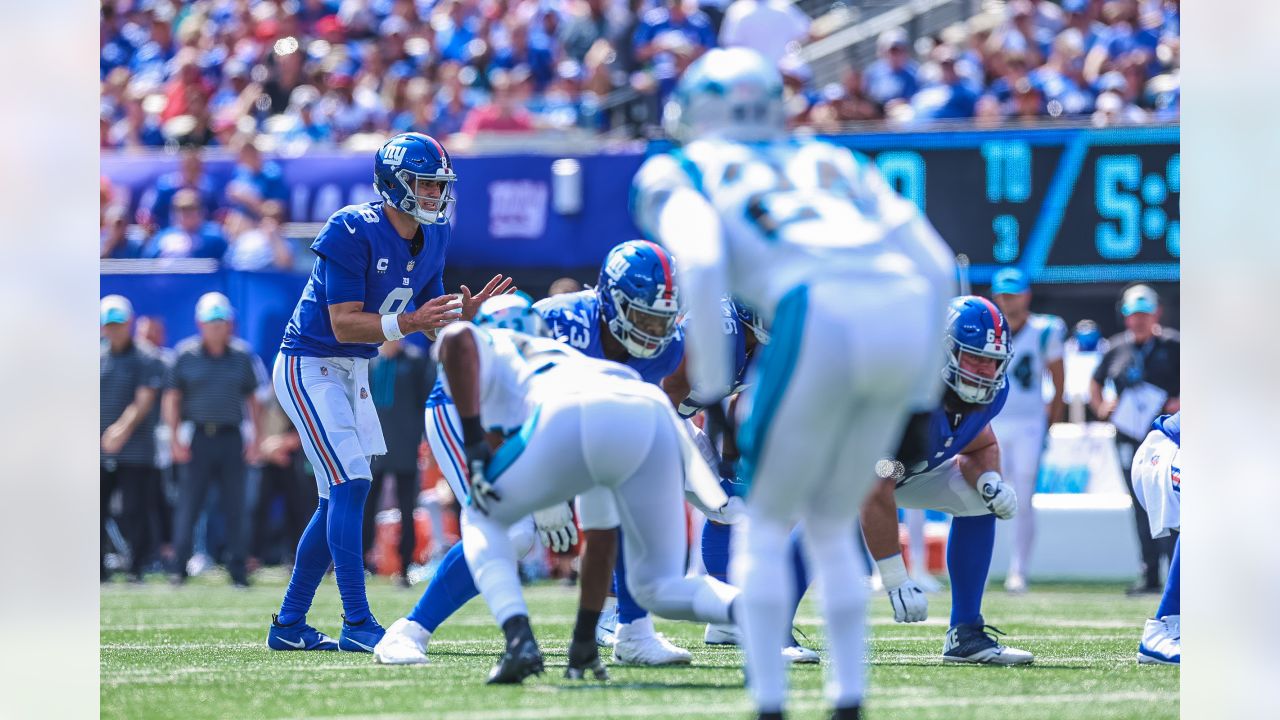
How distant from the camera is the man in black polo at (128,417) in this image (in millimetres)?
13320

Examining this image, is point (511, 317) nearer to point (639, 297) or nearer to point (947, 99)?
point (639, 297)

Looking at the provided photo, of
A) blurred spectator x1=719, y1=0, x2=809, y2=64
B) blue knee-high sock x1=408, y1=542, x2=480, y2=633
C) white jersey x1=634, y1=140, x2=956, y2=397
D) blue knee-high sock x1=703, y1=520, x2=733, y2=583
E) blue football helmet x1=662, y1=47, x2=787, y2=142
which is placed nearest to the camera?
white jersey x1=634, y1=140, x2=956, y2=397

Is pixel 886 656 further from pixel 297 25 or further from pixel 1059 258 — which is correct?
pixel 297 25

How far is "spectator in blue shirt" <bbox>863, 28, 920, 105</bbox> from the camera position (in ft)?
52.5

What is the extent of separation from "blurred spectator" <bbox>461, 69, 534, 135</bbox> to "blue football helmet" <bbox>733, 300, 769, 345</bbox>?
27.0 ft

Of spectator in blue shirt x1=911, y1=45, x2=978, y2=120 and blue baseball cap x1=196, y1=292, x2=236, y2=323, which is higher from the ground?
spectator in blue shirt x1=911, y1=45, x2=978, y2=120

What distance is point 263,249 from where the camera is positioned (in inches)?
562

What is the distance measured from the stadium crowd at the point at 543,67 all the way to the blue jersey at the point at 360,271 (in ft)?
18.0


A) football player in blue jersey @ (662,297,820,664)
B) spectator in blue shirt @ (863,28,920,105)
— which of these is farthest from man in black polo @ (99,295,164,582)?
football player in blue jersey @ (662,297,820,664)

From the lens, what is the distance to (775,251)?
4.49m

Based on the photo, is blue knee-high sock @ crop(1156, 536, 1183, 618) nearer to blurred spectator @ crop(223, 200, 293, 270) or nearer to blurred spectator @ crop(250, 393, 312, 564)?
blurred spectator @ crop(250, 393, 312, 564)

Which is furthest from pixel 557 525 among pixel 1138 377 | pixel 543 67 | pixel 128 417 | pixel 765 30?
pixel 543 67

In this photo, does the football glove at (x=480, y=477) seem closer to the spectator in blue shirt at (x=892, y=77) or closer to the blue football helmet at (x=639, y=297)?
the blue football helmet at (x=639, y=297)
